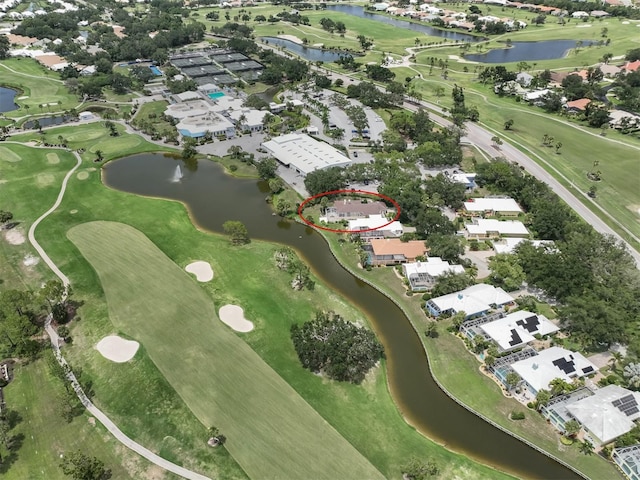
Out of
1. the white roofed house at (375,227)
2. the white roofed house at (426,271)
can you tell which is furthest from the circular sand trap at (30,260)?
the white roofed house at (426,271)

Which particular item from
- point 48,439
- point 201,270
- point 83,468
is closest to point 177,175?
point 201,270

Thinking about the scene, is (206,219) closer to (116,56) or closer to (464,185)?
(464,185)

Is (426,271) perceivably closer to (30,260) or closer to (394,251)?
(394,251)

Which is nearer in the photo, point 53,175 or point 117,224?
point 117,224

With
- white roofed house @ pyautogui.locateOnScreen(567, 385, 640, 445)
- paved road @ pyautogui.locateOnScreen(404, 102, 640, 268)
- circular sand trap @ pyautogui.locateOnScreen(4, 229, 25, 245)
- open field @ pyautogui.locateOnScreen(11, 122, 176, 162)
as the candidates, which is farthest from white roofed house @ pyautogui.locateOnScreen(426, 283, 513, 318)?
open field @ pyautogui.locateOnScreen(11, 122, 176, 162)

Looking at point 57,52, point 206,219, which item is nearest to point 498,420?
point 206,219

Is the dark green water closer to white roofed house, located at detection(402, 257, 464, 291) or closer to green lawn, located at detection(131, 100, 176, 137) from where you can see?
white roofed house, located at detection(402, 257, 464, 291)

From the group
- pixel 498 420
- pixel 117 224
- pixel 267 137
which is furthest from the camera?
pixel 267 137
